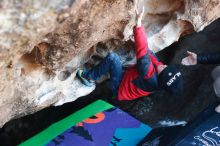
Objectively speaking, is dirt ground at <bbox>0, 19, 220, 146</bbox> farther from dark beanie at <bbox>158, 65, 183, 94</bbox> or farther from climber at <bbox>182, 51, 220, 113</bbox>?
dark beanie at <bbox>158, 65, 183, 94</bbox>

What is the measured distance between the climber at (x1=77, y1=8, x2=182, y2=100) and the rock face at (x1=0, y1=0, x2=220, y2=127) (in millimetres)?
76

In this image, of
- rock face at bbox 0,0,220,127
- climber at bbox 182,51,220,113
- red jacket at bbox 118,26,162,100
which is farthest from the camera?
climber at bbox 182,51,220,113

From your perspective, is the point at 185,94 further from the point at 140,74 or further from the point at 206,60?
the point at 140,74

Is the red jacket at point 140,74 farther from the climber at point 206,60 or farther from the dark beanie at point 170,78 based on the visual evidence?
the climber at point 206,60

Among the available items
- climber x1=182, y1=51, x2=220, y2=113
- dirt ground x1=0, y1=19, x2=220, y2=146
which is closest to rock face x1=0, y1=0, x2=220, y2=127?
climber x1=182, y1=51, x2=220, y2=113

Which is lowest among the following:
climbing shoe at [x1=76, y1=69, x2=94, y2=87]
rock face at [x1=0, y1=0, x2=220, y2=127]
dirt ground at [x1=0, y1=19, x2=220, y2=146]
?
dirt ground at [x1=0, y1=19, x2=220, y2=146]

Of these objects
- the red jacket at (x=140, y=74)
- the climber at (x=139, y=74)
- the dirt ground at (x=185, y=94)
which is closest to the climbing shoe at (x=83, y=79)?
the climber at (x=139, y=74)

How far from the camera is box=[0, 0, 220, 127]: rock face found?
55.6 inches

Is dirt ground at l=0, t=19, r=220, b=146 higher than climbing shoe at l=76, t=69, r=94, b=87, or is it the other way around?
climbing shoe at l=76, t=69, r=94, b=87

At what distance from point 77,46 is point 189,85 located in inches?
67.1

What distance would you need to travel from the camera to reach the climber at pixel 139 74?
2080 mm

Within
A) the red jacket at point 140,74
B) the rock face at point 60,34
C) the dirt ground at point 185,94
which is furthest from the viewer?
the dirt ground at point 185,94

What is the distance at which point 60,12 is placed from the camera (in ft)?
4.70

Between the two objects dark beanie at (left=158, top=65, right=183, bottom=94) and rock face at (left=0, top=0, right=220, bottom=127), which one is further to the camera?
dark beanie at (left=158, top=65, right=183, bottom=94)
